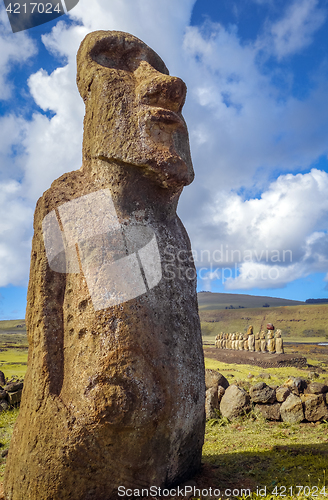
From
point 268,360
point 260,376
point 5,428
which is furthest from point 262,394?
point 268,360

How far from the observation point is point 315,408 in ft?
24.2

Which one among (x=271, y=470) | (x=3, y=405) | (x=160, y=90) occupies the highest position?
(x=160, y=90)

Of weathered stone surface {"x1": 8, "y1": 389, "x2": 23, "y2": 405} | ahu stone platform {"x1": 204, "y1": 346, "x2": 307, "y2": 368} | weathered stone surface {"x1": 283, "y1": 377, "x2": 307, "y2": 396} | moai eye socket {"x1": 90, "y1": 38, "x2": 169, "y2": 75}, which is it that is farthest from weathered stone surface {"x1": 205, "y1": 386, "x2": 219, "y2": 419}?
ahu stone platform {"x1": 204, "y1": 346, "x2": 307, "y2": 368}

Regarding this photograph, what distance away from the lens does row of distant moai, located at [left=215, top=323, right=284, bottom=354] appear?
2095 centimetres

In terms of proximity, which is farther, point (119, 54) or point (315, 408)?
point (315, 408)

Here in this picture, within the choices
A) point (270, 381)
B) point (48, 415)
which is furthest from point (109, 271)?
point (270, 381)

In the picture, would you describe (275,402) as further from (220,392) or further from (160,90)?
(160,90)

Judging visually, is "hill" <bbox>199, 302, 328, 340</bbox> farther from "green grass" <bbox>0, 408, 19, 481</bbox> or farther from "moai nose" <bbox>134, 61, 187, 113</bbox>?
"moai nose" <bbox>134, 61, 187, 113</bbox>

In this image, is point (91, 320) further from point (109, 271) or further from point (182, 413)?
point (182, 413)

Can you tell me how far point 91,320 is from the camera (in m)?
3.47

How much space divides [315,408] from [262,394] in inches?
41.3

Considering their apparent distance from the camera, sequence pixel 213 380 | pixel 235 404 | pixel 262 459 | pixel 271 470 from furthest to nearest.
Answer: pixel 213 380
pixel 235 404
pixel 262 459
pixel 271 470

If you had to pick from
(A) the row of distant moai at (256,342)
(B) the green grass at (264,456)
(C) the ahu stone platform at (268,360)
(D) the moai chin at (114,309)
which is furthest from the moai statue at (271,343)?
(D) the moai chin at (114,309)

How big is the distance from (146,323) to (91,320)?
20.0 inches
